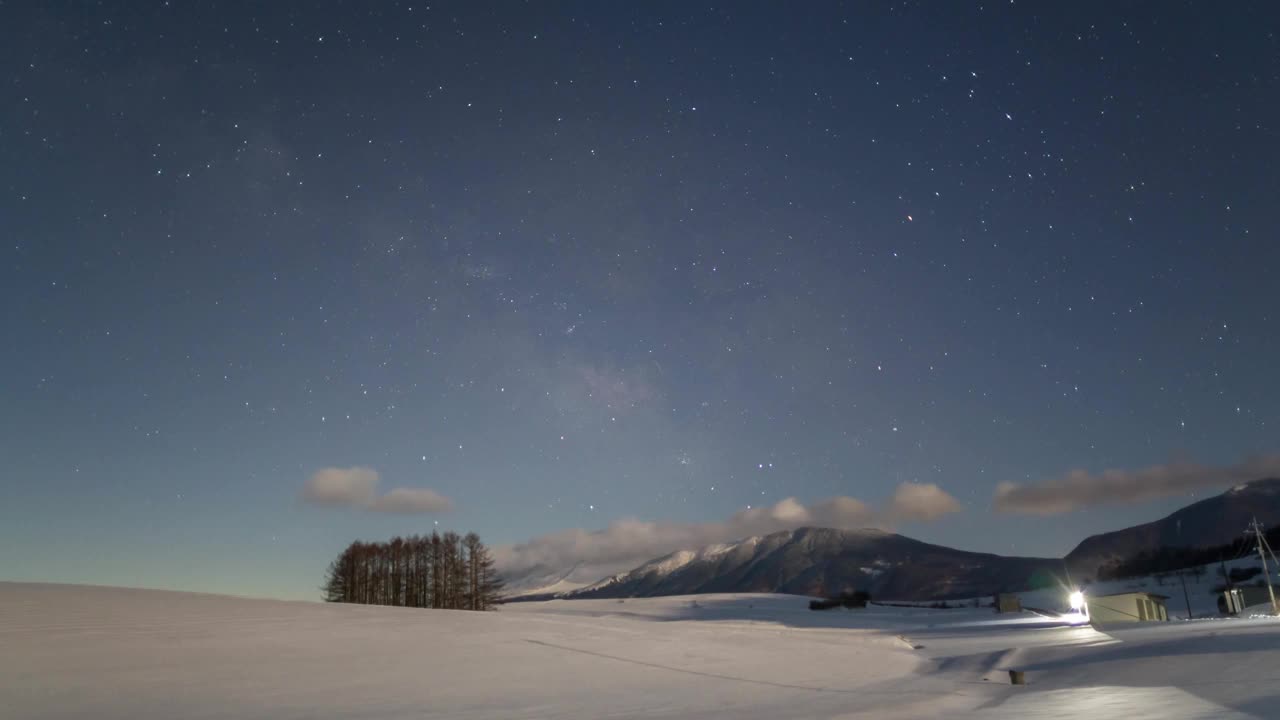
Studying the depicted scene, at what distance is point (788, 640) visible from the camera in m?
29.3

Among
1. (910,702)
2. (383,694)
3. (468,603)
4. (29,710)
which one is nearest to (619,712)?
(383,694)

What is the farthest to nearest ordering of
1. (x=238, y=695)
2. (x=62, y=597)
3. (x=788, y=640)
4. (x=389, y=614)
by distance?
(x=788, y=640) < (x=389, y=614) < (x=62, y=597) < (x=238, y=695)

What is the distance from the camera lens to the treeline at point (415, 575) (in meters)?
78.1

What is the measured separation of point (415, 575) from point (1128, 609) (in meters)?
65.6

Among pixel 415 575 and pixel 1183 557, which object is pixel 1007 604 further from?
pixel 1183 557

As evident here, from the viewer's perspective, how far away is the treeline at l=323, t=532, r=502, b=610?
7812 centimetres

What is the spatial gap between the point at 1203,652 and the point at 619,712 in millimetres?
15241

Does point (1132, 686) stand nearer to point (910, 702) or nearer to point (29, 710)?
point (910, 702)

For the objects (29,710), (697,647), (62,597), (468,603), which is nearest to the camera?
(29,710)

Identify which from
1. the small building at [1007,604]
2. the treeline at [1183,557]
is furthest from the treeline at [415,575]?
the treeline at [1183,557]

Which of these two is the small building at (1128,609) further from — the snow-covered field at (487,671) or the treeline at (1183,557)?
the treeline at (1183,557)

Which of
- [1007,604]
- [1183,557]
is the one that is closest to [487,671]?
[1007,604]

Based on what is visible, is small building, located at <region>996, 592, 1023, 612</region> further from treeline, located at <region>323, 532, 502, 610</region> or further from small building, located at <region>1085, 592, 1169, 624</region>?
treeline, located at <region>323, 532, 502, 610</region>

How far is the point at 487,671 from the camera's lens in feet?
54.0
